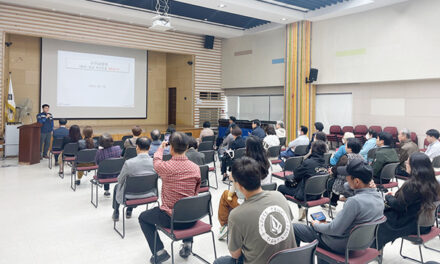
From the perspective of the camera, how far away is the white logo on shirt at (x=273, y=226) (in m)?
2.01

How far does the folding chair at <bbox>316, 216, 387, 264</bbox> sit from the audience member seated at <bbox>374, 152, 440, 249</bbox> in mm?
438

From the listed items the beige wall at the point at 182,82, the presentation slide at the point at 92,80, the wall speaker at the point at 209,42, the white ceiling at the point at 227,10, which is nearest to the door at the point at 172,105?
the beige wall at the point at 182,82

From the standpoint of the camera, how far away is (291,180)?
174 inches

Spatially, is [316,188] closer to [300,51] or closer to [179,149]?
[179,149]

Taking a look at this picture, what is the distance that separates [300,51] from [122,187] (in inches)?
366

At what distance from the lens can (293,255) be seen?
201 centimetres

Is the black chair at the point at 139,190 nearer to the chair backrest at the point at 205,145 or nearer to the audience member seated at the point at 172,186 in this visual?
the audience member seated at the point at 172,186

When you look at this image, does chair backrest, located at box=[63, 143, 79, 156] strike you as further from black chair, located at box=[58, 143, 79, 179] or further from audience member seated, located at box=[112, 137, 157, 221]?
audience member seated, located at box=[112, 137, 157, 221]

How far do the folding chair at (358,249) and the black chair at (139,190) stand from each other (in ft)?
7.10

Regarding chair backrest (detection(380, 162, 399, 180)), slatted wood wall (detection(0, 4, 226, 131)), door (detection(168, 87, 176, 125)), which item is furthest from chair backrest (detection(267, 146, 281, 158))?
door (detection(168, 87, 176, 125))

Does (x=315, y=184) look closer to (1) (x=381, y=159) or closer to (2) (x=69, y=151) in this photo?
(1) (x=381, y=159)

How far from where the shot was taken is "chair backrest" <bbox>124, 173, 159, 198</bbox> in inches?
154

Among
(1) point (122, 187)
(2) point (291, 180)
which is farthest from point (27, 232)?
(2) point (291, 180)

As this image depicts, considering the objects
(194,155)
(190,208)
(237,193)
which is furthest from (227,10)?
(190,208)
